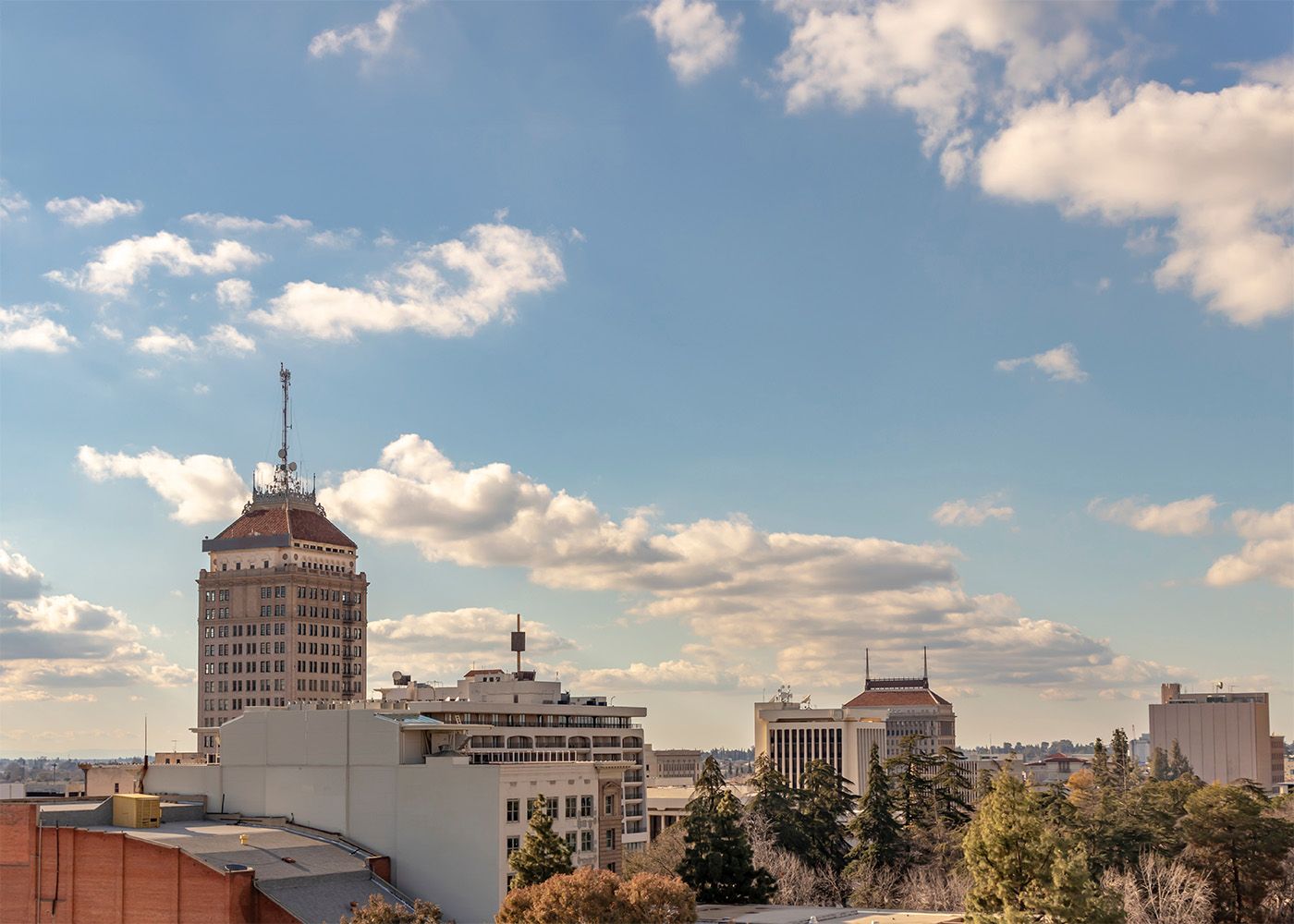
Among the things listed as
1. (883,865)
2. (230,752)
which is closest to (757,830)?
(883,865)

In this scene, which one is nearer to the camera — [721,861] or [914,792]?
[721,861]

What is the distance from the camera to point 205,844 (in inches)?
4496

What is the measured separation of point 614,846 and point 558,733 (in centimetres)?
2812

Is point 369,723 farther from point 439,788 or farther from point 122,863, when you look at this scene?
point 122,863

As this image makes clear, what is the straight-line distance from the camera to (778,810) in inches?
5615

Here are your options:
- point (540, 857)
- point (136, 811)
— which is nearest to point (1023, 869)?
point (540, 857)

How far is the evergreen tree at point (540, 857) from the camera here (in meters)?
103

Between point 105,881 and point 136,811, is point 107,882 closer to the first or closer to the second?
point 105,881

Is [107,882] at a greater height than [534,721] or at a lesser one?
lesser

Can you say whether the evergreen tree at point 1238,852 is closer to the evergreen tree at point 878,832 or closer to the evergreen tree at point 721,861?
the evergreen tree at point 878,832

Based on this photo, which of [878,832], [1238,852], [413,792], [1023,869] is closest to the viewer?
[1023,869]

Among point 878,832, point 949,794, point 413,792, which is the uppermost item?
point 413,792

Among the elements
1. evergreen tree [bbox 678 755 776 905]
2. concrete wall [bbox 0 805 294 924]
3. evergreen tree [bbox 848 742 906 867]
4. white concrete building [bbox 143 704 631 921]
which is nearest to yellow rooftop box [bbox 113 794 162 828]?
concrete wall [bbox 0 805 294 924]

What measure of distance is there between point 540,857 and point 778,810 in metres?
43.9
